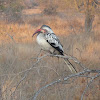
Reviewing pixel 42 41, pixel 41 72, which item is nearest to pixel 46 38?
pixel 42 41

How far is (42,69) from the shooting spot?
3.60 m

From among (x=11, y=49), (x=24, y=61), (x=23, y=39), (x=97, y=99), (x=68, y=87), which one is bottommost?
(x=97, y=99)

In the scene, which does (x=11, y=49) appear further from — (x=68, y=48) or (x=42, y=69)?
(x=68, y=48)

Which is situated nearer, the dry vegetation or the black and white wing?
the dry vegetation

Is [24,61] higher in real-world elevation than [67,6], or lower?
lower

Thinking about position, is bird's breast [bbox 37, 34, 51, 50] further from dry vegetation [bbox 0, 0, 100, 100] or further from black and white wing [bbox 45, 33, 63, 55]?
dry vegetation [bbox 0, 0, 100, 100]

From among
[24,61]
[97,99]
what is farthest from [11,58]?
[97,99]

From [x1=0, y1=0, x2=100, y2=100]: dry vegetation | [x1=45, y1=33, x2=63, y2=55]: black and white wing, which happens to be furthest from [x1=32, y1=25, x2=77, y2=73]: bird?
[x1=0, y1=0, x2=100, y2=100]: dry vegetation

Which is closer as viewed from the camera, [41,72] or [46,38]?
[46,38]

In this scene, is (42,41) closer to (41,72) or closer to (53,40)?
(53,40)

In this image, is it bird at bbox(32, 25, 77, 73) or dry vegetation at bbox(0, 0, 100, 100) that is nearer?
dry vegetation at bbox(0, 0, 100, 100)

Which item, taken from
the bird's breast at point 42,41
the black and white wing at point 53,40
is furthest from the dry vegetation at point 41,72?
the bird's breast at point 42,41

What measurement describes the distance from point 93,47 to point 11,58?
219 centimetres

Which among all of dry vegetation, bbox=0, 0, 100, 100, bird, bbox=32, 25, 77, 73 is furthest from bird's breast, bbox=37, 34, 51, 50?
dry vegetation, bbox=0, 0, 100, 100
